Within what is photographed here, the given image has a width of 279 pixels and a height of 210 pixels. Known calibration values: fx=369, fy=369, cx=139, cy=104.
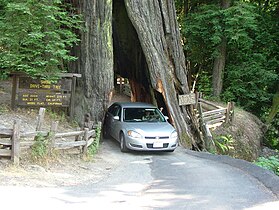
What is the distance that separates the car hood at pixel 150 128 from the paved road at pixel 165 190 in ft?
4.26

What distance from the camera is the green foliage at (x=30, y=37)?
1191 cm

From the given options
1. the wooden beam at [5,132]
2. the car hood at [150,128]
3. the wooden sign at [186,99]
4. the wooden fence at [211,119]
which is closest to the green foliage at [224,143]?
the wooden fence at [211,119]

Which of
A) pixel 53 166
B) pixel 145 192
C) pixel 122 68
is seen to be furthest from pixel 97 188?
pixel 122 68

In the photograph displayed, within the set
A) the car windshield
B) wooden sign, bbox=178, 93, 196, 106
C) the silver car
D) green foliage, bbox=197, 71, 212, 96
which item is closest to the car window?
the silver car

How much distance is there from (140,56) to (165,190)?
12.6m

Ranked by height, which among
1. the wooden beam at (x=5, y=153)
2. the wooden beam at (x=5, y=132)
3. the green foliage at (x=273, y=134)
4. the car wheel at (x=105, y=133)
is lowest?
the green foliage at (x=273, y=134)

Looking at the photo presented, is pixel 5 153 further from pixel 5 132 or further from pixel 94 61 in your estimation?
pixel 94 61

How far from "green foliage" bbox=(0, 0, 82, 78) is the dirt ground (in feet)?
5.89

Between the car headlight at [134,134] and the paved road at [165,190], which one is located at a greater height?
the car headlight at [134,134]

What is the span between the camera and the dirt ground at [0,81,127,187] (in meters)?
7.79

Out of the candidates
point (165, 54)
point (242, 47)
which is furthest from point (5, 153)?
point (242, 47)

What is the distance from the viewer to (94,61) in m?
14.6

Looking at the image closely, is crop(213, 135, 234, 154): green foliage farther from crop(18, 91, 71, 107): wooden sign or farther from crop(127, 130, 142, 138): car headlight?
crop(18, 91, 71, 107): wooden sign

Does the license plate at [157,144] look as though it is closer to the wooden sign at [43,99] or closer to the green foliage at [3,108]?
the wooden sign at [43,99]
